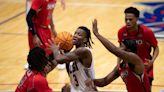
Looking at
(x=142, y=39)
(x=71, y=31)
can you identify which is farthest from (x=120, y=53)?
(x=71, y=31)

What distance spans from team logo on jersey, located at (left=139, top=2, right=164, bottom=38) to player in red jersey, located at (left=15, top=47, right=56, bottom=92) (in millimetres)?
7284

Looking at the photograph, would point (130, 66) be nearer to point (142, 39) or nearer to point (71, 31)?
point (142, 39)

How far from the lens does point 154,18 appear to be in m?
13.5

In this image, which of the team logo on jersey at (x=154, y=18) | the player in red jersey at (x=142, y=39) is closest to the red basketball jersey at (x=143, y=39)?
the player in red jersey at (x=142, y=39)

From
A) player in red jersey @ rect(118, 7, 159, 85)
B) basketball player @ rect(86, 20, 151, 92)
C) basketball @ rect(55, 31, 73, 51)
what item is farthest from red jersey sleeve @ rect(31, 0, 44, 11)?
basketball player @ rect(86, 20, 151, 92)

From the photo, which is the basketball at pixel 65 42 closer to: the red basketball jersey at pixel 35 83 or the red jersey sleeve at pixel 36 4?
the red basketball jersey at pixel 35 83

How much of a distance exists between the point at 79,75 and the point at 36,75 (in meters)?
1.20

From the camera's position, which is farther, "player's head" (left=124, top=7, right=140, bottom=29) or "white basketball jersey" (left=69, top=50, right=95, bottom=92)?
"player's head" (left=124, top=7, right=140, bottom=29)

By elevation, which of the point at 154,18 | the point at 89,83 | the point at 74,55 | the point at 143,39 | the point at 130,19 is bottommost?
the point at 154,18

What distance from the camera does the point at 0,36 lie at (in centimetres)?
1238

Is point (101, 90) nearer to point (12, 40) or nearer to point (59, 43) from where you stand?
point (59, 43)

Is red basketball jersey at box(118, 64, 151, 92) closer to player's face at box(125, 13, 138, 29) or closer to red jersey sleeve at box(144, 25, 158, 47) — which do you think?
player's face at box(125, 13, 138, 29)

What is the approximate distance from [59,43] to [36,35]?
1.93 metres

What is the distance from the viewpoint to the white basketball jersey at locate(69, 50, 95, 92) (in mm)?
6172
